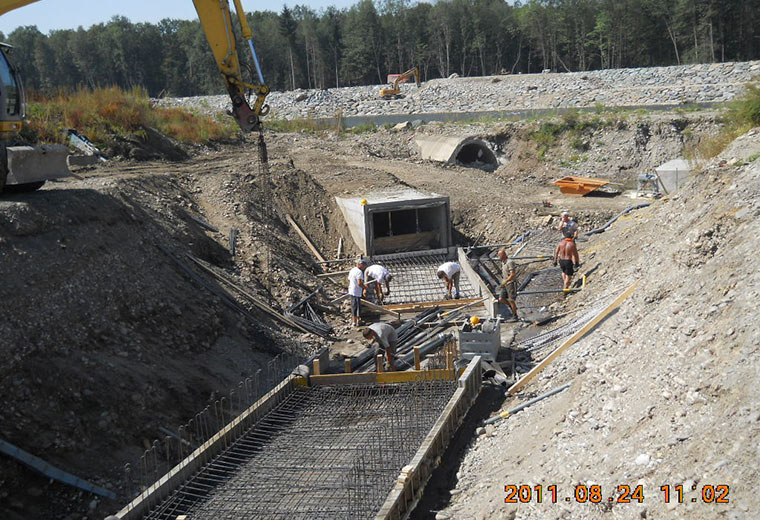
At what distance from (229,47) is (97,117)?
29.2ft

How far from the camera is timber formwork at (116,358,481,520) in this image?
7.69 meters

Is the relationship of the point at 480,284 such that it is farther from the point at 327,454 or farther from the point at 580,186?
the point at 580,186

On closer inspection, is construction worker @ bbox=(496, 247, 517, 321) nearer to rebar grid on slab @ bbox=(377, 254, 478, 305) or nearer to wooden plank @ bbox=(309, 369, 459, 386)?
rebar grid on slab @ bbox=(377, 254, 478, 305)

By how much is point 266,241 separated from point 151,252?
160 inches

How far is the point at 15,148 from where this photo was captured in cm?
1198

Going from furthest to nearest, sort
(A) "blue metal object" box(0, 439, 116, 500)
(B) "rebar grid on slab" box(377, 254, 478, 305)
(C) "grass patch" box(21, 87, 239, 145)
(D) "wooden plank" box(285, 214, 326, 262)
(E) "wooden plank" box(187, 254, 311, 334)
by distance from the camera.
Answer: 1. (C) "grass patch" box(21, 87, 239, 145)
2. (D) "wooden plank" box(285, 214, 326, 262)
3. (B) "rebar grid on slab" box(377, 254, 478, 305)
4. (E) "wooden plank" box(187, 254, 311, 334)
5. (A) "blue metal object" box(0, 439, 116, 500)

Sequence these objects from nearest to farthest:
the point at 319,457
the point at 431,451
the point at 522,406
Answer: the point at 431,451 < the point at 319,457 < the point at 522,406

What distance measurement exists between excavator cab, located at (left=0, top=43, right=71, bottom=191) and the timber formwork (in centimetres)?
565

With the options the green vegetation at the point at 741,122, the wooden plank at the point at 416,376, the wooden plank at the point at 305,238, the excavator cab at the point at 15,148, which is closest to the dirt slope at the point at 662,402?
the wooden plank at the point at 416,376

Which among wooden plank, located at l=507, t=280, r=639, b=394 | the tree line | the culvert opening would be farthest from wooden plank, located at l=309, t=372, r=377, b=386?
the tree line

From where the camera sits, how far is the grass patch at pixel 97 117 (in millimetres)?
19422

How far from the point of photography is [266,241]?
1723 cm

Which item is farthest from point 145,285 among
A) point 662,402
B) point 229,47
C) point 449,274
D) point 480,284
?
point 662,402

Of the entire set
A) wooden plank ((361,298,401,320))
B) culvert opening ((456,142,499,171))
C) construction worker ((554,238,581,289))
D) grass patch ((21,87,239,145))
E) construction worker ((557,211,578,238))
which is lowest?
wooden plank ((361,298,401,320))
